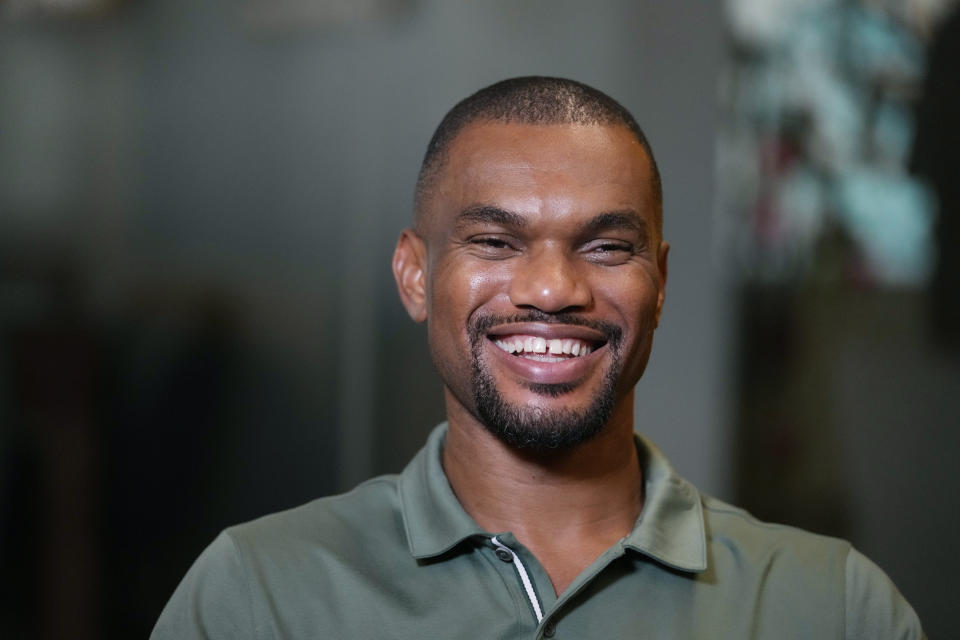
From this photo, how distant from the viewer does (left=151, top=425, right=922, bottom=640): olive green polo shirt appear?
1474mm

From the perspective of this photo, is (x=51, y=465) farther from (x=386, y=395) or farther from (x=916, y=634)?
(x=916, y=634)

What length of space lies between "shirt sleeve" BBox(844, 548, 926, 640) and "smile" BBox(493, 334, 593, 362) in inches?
17.8

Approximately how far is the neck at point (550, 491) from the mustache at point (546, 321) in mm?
117

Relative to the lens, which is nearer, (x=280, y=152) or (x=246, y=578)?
(x=246, y=578)

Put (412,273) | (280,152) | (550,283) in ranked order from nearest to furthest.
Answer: (550,283) → (412,273) → (280,152)

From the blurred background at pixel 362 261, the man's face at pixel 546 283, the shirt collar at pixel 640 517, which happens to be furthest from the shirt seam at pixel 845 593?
the blurred background at pixel 362 261

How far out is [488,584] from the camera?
1.50 m

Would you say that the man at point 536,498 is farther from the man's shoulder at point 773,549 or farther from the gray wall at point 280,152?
the gray wall at point 280,152

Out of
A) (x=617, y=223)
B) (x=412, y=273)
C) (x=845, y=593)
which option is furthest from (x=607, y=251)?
(x=845, y=593)

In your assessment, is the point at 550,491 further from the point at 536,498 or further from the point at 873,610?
the point at 873,610

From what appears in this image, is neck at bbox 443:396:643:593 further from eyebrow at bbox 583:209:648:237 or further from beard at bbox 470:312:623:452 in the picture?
eyebrow at bbox 583:209:648:237

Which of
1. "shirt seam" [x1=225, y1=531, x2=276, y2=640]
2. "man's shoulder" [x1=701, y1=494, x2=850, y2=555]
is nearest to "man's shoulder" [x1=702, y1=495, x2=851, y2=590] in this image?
"man's shoulder" [x1=701, y1=494, x2=850, y2=555]

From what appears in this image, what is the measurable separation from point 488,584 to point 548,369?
262mm

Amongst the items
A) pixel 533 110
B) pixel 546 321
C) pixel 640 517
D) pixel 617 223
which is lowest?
pixel 640 517
